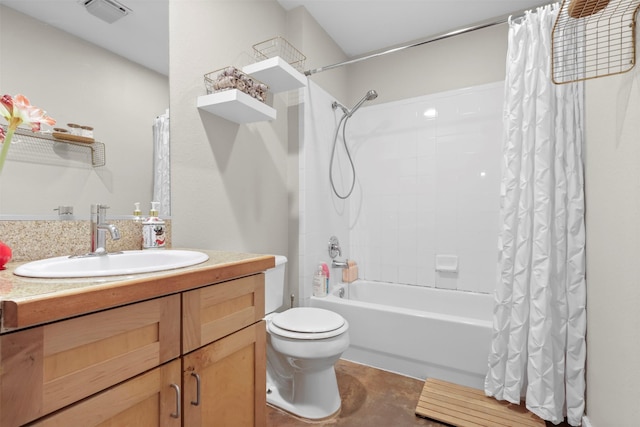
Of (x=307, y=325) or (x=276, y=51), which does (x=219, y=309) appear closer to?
(x=307, y=325)

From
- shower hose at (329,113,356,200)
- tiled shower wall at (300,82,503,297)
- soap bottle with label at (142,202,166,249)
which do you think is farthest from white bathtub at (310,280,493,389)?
soap bottle with label at (142,202,166,249)

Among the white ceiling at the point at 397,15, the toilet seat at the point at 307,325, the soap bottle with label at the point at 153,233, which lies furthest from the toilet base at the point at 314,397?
the white ceiling at the point at 397,15

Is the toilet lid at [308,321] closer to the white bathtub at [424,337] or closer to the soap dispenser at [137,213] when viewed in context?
the white bathtub at [424,337]

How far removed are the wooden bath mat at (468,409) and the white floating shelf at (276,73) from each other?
1.91 metres

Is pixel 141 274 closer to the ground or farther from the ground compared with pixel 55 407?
farther from the ground

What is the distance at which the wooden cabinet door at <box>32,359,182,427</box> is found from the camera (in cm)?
61

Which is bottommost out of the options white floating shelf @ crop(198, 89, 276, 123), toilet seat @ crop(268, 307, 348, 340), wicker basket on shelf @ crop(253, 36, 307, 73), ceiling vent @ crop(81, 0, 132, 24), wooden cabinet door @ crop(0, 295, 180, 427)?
toilet seat @ crop(268, 307, 348, 340)

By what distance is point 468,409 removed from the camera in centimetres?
160

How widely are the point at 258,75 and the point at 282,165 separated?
0.64 metres

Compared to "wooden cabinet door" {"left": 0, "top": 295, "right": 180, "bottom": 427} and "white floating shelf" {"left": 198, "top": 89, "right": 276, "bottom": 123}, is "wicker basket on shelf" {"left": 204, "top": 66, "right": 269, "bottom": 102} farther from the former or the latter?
"wooden cabinet door" {"left": 0, "top": 295, "right": 180, "bottom": 427}

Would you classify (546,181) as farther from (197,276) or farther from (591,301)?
(197,276)

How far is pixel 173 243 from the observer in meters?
1.41

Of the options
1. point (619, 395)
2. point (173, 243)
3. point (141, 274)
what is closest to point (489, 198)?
point (619, 395)

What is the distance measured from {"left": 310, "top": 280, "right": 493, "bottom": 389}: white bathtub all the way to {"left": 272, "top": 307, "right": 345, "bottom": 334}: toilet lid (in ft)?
1.40
